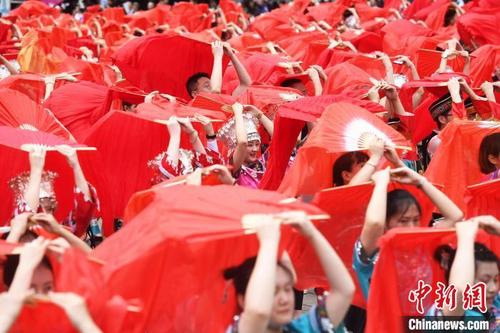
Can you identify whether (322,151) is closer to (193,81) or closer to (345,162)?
(345,162)

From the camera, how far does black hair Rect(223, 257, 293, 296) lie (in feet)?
11.7

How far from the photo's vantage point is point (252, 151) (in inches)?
238

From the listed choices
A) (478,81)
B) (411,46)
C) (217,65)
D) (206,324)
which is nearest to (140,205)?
(206,324)

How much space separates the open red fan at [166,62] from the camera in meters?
8.23

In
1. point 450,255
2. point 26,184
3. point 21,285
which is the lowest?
point 21,285

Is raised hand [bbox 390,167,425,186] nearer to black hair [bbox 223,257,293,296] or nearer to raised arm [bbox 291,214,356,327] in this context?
raised arm [bbox 291,214,356,327]

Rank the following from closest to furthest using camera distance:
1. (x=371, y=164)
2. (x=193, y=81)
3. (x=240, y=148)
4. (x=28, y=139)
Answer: (x=371, y=164) → (x=28, y=139) → (x=240, y=148) → (x=193, y=81)

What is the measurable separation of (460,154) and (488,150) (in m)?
0.15

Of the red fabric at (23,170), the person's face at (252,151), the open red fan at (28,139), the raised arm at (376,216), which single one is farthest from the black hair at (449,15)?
the raised arm at (376,216)

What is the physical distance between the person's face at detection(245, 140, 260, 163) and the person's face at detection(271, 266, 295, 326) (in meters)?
2.58

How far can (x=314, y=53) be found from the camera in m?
10.2

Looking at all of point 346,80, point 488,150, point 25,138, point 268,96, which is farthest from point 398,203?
point 346,80

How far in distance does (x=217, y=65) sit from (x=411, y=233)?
4.03 metres

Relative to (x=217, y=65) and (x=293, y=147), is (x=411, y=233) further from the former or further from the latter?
(x=217, y=65)
